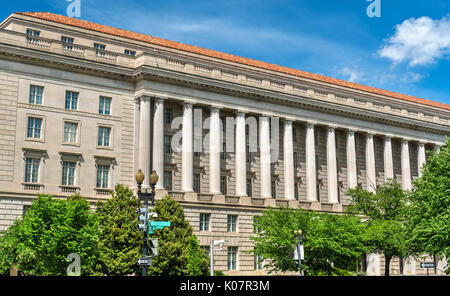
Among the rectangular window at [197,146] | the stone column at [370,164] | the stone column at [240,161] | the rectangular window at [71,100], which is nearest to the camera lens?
the rectangular window at [71,100]

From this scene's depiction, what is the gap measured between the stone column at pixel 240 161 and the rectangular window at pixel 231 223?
8.75ft

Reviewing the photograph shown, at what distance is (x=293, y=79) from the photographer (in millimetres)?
71750

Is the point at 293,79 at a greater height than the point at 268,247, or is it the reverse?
the point at 293,79

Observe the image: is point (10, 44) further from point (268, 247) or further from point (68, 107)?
point (268, 247)

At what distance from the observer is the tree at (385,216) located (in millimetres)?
54781

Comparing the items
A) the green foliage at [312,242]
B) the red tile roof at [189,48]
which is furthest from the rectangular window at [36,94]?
the green foliage at [312,242]

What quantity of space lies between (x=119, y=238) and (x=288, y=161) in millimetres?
27807

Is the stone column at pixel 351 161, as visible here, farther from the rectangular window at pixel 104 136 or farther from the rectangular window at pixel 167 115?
the rectangular window at pixel 104 136

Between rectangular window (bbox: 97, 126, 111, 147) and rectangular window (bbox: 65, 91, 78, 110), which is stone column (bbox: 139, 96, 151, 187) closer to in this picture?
rectangular window (bbox: 97, 126, 111, 147)

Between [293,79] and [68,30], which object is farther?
[293,79]

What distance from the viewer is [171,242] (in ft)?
146

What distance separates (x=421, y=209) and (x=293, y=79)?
113ft
